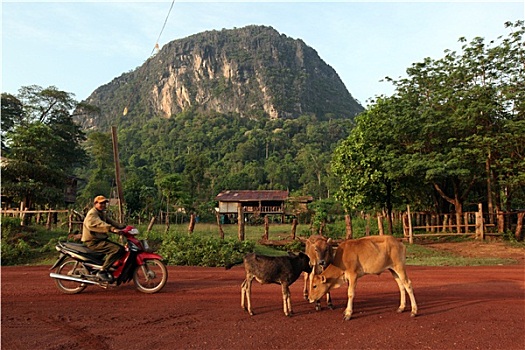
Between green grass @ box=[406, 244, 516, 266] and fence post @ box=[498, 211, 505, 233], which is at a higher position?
fence post @ box=[498, 211, 505, 233]

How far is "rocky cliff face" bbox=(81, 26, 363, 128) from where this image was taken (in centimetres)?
14100

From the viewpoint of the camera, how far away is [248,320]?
6.24m

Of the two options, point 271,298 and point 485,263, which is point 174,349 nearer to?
point 271,298

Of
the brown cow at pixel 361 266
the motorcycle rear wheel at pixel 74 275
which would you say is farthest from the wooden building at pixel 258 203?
the brown cow at pixel 361 266

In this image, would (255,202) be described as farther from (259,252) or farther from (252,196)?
(259,252)

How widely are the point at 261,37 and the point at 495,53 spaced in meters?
163

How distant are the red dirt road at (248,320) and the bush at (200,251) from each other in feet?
14.3

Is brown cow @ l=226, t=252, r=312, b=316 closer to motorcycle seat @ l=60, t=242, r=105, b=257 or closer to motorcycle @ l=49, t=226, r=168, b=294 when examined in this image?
motorcycle @ l=49, t=226, r=168, b=294

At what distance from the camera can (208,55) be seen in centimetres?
16362

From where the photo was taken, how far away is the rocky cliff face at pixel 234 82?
463 ft

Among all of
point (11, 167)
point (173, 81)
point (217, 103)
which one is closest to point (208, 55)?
point (173, 81)

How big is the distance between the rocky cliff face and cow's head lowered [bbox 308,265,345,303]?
12261cm

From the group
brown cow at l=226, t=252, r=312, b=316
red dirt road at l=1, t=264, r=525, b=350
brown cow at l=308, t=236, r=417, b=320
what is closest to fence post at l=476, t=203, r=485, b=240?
red dirt road at l=1, t=264, r=525, b=350

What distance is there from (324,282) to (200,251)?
27.2 ft
